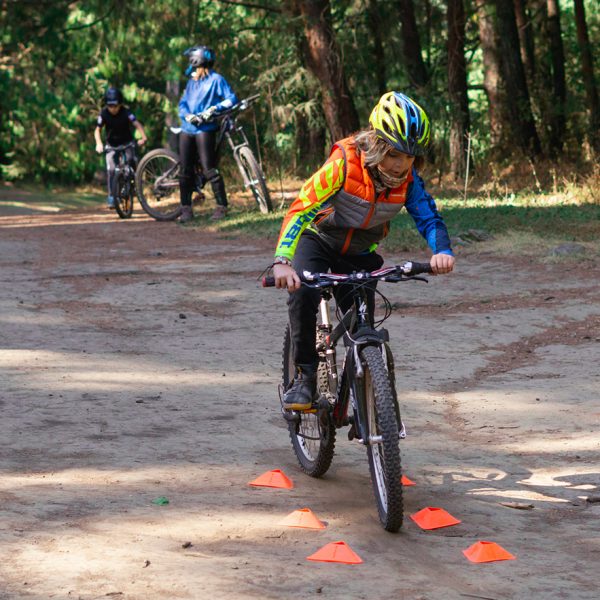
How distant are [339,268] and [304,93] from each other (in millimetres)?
17175

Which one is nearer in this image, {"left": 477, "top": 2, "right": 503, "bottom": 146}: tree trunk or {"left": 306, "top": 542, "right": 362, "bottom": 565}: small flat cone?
{"left": 306, "top": 542, "right": 362, "bottom": 565}: small flat cone

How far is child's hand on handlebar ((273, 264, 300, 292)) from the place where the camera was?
4848mm

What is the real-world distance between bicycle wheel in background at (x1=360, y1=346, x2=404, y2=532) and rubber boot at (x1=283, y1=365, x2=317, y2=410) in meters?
0.60

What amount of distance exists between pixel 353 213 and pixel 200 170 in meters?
11.4

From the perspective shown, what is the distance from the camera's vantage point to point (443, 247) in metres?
5.08

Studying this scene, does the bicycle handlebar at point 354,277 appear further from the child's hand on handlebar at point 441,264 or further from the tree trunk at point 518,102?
the tree trunk at point 518,102

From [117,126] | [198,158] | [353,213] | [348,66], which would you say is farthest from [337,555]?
[348,66]

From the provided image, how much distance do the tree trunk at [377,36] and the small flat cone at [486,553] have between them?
18.6 m

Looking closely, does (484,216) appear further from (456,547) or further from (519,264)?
(456,547)

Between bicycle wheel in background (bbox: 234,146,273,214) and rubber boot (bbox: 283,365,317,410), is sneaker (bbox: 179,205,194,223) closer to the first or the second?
bicycle wheel in background (bbox: 234,146,273,214)

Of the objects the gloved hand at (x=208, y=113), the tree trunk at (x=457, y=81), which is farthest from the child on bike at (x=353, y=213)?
the tree trunk at (x=457, y=81)

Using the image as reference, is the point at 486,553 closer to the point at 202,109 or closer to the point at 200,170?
the point at 202,109

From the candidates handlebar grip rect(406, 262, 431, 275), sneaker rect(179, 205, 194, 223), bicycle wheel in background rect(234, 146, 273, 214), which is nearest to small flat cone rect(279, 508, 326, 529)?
handlebar grip rect(406, 262, 431, 275)

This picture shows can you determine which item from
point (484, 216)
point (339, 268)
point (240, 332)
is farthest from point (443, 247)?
point (484, 216)
